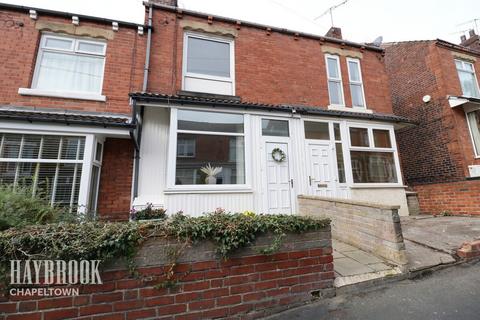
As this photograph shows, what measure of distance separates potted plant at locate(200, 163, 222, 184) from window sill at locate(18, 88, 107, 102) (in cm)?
325

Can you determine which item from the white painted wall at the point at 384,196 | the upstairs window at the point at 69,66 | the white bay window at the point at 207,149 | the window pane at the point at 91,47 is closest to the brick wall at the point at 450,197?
the white painted wall at the point at 384,196

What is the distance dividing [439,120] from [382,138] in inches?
114

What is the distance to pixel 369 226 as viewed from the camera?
362cm

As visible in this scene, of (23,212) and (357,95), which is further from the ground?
(357,95)

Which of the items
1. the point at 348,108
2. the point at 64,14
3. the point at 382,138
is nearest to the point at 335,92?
the point at 348,108

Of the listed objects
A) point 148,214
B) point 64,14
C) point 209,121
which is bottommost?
point 148,214

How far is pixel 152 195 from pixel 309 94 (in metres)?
6.09

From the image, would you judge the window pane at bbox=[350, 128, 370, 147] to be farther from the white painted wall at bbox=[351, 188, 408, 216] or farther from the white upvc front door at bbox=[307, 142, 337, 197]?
the white painted wall at bbox=[351, 188, 408, 216]

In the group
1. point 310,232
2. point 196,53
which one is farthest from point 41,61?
point 310,232

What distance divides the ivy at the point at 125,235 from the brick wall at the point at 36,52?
4.75 meters

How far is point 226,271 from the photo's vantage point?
2.24m

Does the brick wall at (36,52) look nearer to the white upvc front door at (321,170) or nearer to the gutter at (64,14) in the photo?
the gutter at (64,14)

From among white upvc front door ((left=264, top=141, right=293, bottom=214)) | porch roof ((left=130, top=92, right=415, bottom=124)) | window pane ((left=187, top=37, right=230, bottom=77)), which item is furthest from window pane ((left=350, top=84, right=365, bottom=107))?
window pane ((left=187, top=37, right=230, bottom=77))

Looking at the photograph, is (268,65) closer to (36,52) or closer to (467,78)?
(36,52)
